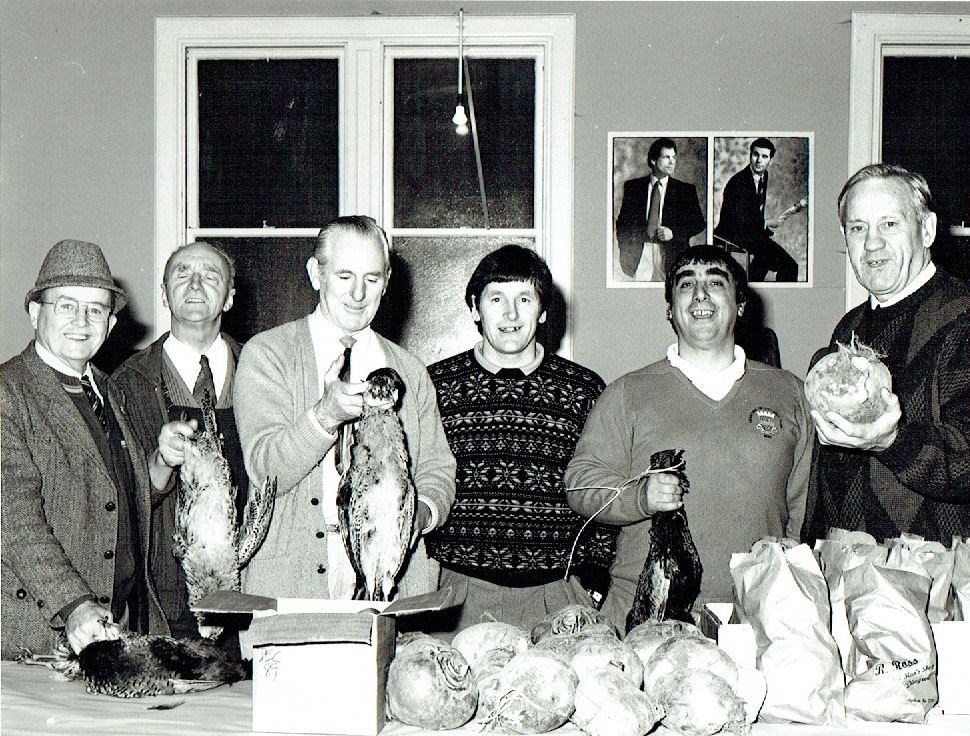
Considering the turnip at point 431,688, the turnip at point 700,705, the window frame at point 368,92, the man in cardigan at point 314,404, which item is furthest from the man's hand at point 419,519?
the window frame at point 368,92

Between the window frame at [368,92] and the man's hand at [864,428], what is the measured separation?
6.98 ft

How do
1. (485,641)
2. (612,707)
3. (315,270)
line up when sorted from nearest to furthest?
(612,707) < (485,641) < (315,270)

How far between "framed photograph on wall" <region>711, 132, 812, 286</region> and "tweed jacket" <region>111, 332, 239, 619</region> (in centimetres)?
253

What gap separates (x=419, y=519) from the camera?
1990mm

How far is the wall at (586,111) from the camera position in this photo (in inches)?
155

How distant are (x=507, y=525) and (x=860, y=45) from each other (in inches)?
110

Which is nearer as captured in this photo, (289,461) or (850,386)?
(850,386)

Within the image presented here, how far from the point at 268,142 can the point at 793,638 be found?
10.9 feet

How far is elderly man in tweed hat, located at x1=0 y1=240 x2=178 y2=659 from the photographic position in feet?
6.86

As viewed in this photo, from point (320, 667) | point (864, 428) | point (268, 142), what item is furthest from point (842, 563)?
point (268, 142)

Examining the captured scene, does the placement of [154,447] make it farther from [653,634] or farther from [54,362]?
[653,634]

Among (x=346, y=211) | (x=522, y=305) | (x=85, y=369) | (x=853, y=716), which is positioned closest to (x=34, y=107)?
(x=346, y=211)

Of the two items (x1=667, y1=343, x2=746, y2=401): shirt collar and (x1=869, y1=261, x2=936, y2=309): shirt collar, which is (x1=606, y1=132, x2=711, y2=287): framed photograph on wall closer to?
(x1=667, y1=343, x2=746, y2=401): shirt collar

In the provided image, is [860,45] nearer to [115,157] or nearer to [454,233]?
[454,233]
